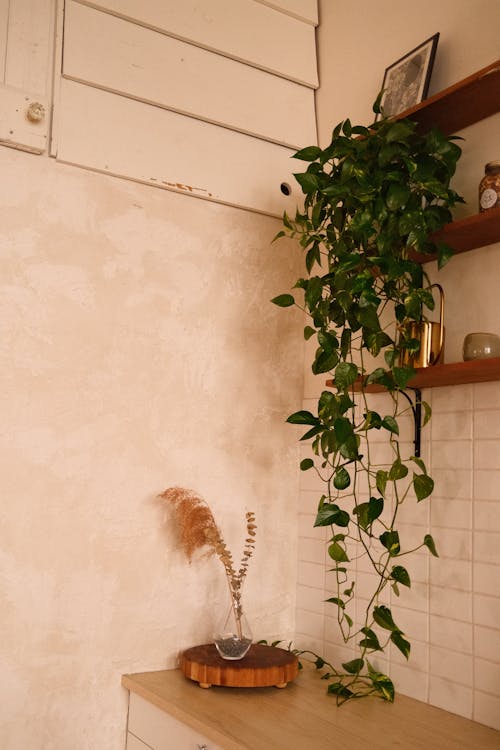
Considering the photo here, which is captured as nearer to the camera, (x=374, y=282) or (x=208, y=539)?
(x=374, y=282)

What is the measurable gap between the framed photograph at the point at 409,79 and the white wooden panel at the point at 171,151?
53 cm

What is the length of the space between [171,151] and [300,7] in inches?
34.8

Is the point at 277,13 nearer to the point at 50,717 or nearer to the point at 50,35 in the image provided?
the point at 50,35

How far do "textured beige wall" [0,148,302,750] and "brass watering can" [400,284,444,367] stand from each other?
77cm

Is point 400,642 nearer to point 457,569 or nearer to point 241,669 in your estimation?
point 457,569

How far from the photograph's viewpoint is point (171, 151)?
2.57 metres

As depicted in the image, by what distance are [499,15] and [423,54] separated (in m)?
0.26

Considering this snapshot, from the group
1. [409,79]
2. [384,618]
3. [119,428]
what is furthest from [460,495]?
[409,79]

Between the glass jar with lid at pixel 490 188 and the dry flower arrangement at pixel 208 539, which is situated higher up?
the glass jar with lid at pixel 490 188

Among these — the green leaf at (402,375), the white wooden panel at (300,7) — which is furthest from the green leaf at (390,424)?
the white wooden panel at (300,7)

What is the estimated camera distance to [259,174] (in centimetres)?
277

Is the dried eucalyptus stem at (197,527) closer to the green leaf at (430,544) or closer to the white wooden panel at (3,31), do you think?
the green leaf at (430,544)

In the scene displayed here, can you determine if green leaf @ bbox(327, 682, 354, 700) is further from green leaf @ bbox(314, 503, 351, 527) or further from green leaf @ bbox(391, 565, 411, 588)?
green leaf @ bbox(314, 503, 351, 527)

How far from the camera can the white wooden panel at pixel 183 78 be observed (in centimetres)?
242
